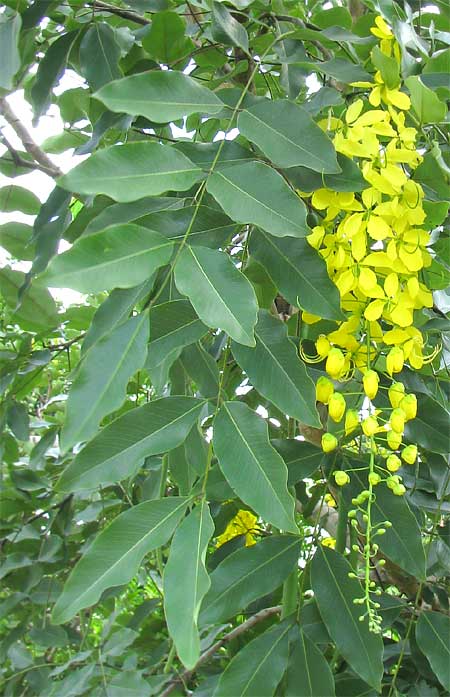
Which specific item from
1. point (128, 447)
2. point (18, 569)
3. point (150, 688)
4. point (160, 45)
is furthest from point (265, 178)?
point (18, 569)

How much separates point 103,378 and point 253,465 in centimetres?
14

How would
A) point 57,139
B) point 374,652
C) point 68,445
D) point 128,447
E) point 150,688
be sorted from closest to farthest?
point 68,445 < point 128,447 < point 374,652 < point 150,688 < point 57,139

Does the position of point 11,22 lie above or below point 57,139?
above

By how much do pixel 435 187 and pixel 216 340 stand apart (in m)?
0.38

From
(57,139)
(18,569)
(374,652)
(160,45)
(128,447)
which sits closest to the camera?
(128,447)

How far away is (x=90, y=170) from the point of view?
602 mm

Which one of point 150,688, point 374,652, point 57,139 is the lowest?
point 150,688

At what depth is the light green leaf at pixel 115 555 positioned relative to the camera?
0.61 meters

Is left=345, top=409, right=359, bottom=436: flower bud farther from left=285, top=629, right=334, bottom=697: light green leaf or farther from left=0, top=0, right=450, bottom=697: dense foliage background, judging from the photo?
left=285, top=629, right=334, bottom=697: light green leaf

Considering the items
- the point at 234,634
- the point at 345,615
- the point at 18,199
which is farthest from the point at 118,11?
the point at 234,634

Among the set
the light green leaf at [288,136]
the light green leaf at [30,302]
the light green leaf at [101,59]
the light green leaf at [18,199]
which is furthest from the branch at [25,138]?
the light green leaf at [288,136]

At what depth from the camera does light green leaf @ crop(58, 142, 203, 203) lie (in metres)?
0.60

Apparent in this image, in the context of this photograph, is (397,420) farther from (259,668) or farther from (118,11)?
(118,11)

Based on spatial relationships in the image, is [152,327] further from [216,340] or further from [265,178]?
[216,340]
